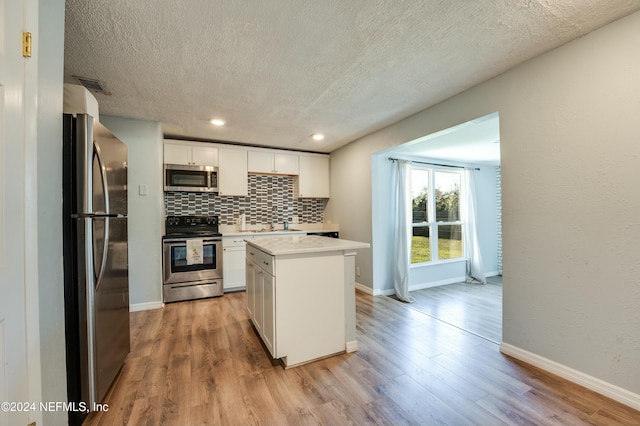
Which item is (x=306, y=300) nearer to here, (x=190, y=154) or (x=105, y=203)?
(x=105, y=203)

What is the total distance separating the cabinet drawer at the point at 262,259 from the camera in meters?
1.98

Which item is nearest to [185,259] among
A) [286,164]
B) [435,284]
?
[286,164]

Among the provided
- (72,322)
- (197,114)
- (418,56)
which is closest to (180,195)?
(197,114)

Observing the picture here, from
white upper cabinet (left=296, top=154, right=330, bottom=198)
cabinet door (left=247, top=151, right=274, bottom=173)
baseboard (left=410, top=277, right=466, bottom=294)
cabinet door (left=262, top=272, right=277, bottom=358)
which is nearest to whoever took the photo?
cabinet door (left=262, top=272, right=277, bottom=358)

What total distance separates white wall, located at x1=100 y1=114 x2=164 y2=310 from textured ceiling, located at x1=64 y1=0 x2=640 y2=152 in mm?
374

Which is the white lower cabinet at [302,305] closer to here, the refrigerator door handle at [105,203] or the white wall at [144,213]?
the refrigerator door handle at [105,203]

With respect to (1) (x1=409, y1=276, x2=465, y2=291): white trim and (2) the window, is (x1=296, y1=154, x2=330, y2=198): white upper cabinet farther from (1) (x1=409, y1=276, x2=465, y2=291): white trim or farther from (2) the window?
(1) (x1=409, y1=276, x2=465, y2=291): white trim

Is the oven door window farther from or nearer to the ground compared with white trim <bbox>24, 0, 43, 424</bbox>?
nearer to the ground

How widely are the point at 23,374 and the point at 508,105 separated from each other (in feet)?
10.8

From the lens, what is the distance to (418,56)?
1.89m

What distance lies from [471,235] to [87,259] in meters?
5.23

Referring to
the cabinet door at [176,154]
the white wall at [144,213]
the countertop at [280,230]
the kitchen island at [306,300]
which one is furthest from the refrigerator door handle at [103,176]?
the cabinet door at [176,154]

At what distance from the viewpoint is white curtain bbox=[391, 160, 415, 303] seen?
147 inches

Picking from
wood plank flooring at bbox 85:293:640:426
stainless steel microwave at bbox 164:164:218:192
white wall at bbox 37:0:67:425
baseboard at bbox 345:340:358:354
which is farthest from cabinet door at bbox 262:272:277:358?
stainless steel microwave at bbox 164:164:218:192
